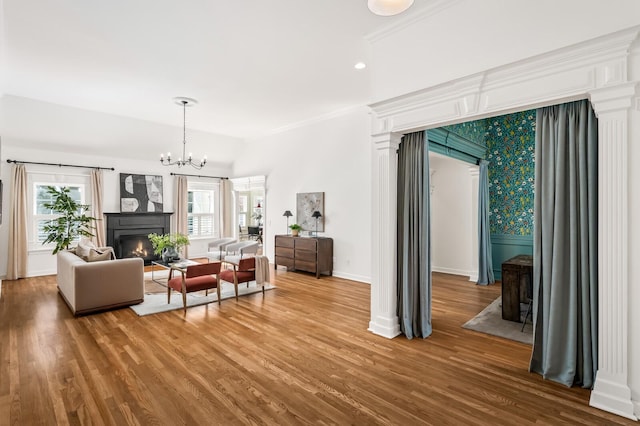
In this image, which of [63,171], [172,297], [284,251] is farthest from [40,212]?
[284,251]

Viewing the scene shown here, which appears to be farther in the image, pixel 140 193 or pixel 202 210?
pixel 202 210

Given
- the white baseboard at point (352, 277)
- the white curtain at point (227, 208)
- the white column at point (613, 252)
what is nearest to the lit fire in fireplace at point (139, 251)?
the white curtain at point (227, 208)

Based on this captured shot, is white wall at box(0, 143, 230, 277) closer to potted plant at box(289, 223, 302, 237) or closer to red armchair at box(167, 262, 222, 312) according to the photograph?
potted plant at box(289, 223, 302, 237)

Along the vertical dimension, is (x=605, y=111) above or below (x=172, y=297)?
above

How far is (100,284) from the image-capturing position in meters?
4.41

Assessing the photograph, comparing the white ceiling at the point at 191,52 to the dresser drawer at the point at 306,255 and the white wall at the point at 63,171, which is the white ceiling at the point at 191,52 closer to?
the white wall at the point at 63,171

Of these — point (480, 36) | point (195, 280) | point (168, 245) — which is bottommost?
point (195, 280)

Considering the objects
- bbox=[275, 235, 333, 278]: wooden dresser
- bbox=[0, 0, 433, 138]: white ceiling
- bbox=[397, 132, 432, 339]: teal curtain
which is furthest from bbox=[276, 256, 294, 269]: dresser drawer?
bbox=[397, 132, 432, 339]: teal curtain

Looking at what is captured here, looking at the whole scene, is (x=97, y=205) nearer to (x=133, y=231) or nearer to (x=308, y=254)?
(x=133, y=231)

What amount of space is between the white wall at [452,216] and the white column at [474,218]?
0.18ft

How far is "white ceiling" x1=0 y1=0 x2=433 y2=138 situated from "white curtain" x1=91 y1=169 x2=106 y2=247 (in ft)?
5.79

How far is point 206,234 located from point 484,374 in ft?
27.5

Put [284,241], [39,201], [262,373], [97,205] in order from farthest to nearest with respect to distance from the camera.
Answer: [97,205] < [284,241] < [39,201] < [262,373]

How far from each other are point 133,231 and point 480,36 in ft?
26.6
